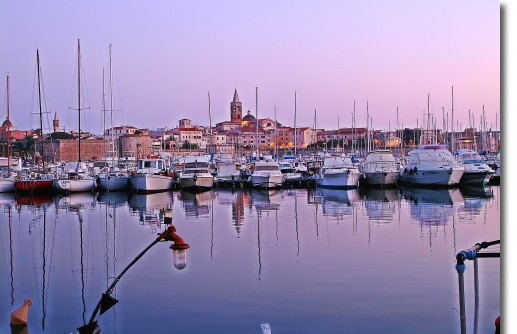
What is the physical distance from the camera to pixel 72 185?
23750 mm

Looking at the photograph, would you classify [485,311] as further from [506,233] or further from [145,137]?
[145,137]

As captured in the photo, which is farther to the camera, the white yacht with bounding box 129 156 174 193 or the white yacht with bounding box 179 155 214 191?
the white yacht with bounding box 179 155 214 191

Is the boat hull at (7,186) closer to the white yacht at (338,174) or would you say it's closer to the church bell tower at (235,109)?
the white yacht at (338,174)

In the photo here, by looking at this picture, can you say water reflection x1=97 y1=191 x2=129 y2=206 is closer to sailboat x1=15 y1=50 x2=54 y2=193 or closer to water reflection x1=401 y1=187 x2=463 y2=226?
sailboat x1=15 y1=50 x2=54 y2=193

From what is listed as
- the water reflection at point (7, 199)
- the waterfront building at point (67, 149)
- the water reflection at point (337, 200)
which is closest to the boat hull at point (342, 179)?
the water reflection at point (337, 200)

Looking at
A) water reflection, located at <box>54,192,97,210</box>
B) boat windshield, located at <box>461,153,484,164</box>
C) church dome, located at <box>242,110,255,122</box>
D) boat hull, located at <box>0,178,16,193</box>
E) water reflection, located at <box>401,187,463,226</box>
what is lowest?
water reflection, located at <box>54,192,97,210</box>

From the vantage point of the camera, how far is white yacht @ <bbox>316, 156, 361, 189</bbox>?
23672 mm

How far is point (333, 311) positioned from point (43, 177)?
2101 centimetres

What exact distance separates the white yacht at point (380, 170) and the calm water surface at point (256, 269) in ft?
21.2

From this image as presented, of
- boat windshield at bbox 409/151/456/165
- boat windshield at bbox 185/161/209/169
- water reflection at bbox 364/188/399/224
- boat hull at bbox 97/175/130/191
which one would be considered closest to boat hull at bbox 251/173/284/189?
boat windshield at bbox 185/161/209/169

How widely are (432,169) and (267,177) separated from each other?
6230 millimetres

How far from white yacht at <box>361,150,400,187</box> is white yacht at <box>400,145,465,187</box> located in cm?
66

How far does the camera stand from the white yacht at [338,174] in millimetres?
23672

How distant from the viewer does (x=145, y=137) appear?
66.6 meters
